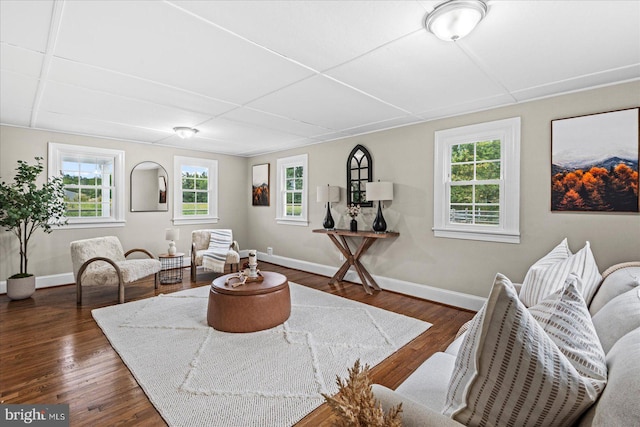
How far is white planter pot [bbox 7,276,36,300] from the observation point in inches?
153

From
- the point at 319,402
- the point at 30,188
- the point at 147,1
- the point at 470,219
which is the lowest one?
the point at 319,402

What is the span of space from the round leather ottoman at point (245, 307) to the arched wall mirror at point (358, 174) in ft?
7.24

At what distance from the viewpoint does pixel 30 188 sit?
13.3 feet

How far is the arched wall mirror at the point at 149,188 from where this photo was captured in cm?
543

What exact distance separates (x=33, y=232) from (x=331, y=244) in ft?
14.8

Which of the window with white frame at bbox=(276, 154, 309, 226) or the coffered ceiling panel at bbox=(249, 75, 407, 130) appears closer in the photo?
the coffered ceiling panel at bbox=(249, 75, 407, 130)

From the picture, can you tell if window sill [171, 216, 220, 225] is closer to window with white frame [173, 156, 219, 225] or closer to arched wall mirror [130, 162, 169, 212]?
window with white frame [173, 156, 219, 225]

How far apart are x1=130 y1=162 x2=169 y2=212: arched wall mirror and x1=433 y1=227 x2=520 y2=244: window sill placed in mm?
4888

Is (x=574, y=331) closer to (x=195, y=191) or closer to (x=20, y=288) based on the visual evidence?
(x=20, y=288)

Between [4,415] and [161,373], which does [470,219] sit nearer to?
[161,373]

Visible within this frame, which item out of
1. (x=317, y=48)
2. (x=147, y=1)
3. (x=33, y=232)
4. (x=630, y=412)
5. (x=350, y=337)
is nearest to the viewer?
(x=630, y=412)

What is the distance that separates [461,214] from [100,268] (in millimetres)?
4745

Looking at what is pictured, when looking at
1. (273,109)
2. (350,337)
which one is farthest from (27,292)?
(350,337)

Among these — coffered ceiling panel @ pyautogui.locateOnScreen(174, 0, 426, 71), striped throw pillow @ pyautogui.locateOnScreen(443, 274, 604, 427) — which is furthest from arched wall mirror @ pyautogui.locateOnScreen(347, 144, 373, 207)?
striped throw pillow @ pyautogui.locateOnScreen(443, 274, 604, 427)
